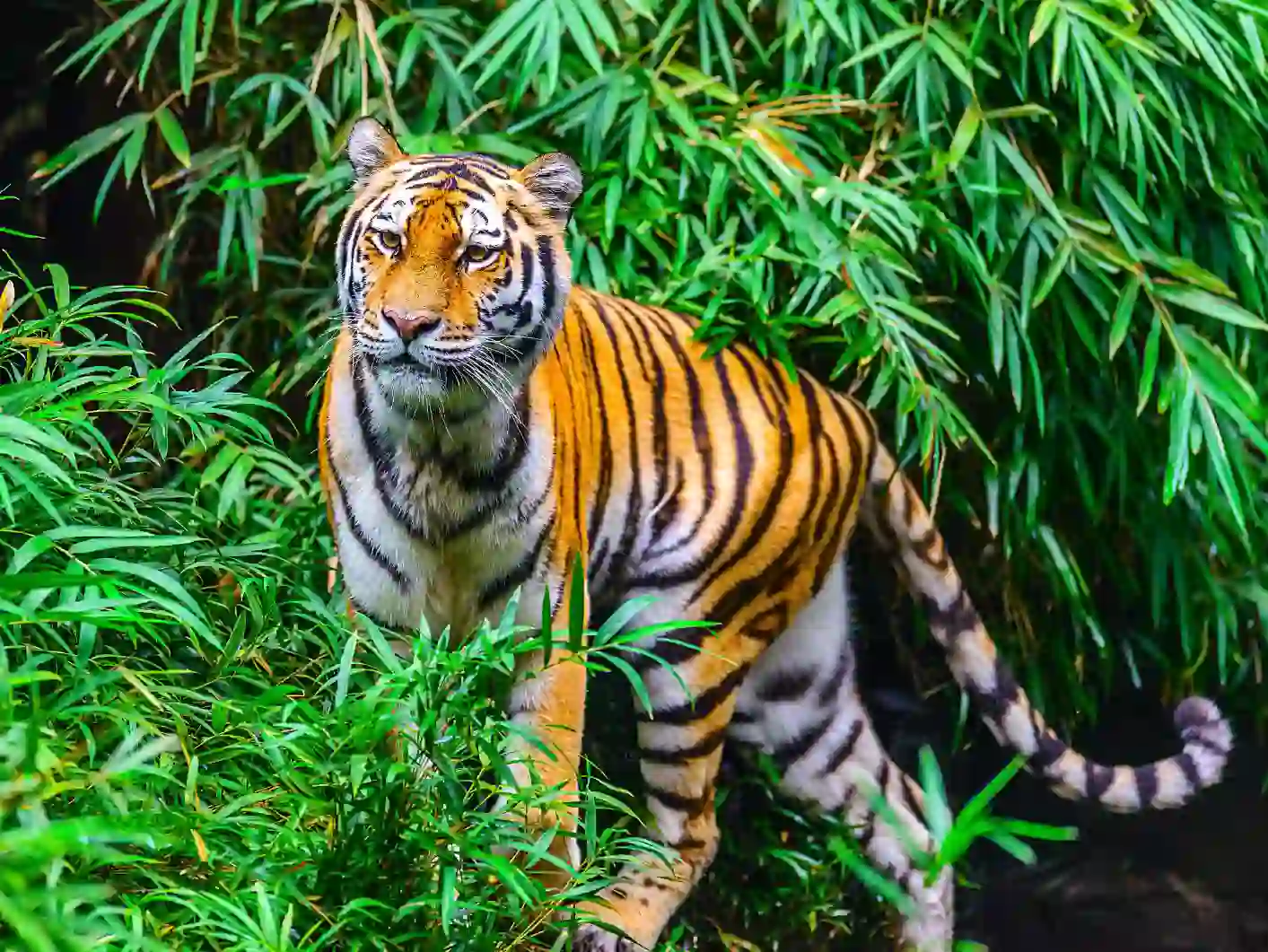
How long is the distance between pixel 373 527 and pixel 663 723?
0.71 m

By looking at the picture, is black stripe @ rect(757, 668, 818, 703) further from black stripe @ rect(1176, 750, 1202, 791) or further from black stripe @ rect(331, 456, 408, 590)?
black stripe @ rect(331, 456, 408, 590)

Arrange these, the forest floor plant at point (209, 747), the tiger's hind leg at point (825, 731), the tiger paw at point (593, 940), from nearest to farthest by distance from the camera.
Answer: the forest floor plant at point (209, 747) < the tiger paw at point (593, 940) < the tiger's hind leg at point (825, 731)

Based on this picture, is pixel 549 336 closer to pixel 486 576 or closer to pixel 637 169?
pixel 486 576

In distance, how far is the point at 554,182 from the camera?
2.86 metres

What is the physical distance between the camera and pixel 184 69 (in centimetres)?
340

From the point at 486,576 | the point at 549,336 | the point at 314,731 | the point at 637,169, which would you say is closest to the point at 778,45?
the point at 637,169

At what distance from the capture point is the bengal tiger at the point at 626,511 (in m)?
2.69

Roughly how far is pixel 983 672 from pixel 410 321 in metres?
1.55

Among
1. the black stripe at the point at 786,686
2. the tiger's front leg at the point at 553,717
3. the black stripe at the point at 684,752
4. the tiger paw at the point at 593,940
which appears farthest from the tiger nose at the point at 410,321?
the black stripe at the point at 786,686

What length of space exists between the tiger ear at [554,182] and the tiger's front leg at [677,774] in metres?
0.79

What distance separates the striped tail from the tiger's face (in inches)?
38.0

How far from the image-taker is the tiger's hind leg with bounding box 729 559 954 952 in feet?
11.6

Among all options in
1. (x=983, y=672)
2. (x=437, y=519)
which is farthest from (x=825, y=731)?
(x=437, y=519)

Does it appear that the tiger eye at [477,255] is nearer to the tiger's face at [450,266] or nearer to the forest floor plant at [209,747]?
the tiger's face at [450,266]
